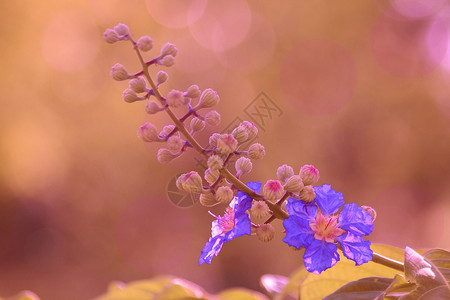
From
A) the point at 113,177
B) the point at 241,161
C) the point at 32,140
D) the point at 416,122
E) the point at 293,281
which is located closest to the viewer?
the point at 241,161

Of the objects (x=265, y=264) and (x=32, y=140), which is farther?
(x=265, y=264)

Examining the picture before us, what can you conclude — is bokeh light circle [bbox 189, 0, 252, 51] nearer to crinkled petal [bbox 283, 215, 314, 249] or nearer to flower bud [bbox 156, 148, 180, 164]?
flower bud [bbox 156, 148, 180, 164]

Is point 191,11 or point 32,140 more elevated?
point 191,11

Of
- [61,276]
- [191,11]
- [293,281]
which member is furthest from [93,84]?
[293,281]

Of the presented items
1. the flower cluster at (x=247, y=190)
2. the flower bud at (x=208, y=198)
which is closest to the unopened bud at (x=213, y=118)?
the flower cluster at (x=247, y=190)

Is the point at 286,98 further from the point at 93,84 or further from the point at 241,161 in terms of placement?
the point at 241,161

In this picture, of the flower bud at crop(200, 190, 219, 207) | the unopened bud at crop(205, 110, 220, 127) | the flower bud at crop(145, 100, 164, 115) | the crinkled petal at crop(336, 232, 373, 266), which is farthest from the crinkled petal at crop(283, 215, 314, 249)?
the flower bud at crop(145, 100, 164, 115)

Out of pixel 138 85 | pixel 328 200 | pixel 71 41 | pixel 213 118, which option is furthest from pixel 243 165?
pixel 71 41

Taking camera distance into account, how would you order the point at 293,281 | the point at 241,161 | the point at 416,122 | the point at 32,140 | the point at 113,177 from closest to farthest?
1. the point at 241,161
2. the point at 293,281
3. the point at 32,140
4. the point at 113,177
5. the point at 416,122
